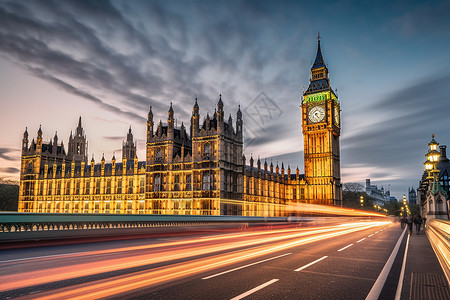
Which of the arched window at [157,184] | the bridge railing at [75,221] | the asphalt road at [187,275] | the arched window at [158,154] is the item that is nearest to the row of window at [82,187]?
the arched window at [157,184]

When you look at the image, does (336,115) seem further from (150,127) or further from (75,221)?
(75,221)

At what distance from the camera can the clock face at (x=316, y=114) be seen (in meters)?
101

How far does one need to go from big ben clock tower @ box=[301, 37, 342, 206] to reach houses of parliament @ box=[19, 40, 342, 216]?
27cm

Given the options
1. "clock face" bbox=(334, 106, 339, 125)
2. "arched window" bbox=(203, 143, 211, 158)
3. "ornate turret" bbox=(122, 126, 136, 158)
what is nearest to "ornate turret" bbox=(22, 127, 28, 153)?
"ornate turret" bbox=(122, 126, 136, 158)

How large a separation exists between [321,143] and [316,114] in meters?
8.78

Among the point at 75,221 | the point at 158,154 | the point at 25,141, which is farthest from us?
the point at 25,141

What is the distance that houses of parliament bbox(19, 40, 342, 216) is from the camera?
62.4 meters

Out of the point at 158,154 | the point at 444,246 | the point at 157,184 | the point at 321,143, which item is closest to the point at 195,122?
the point at 158,154

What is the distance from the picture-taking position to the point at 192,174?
62.8 meters

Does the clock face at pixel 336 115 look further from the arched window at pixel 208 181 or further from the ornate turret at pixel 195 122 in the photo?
the arched window at pixel 208 181

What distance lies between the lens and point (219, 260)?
13.5 meters

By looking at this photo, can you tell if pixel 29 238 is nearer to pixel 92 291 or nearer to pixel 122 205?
Answer: pixel 92 291

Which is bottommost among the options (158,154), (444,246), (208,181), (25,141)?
(444,246)

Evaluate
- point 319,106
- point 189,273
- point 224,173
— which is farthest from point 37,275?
point 319,106
